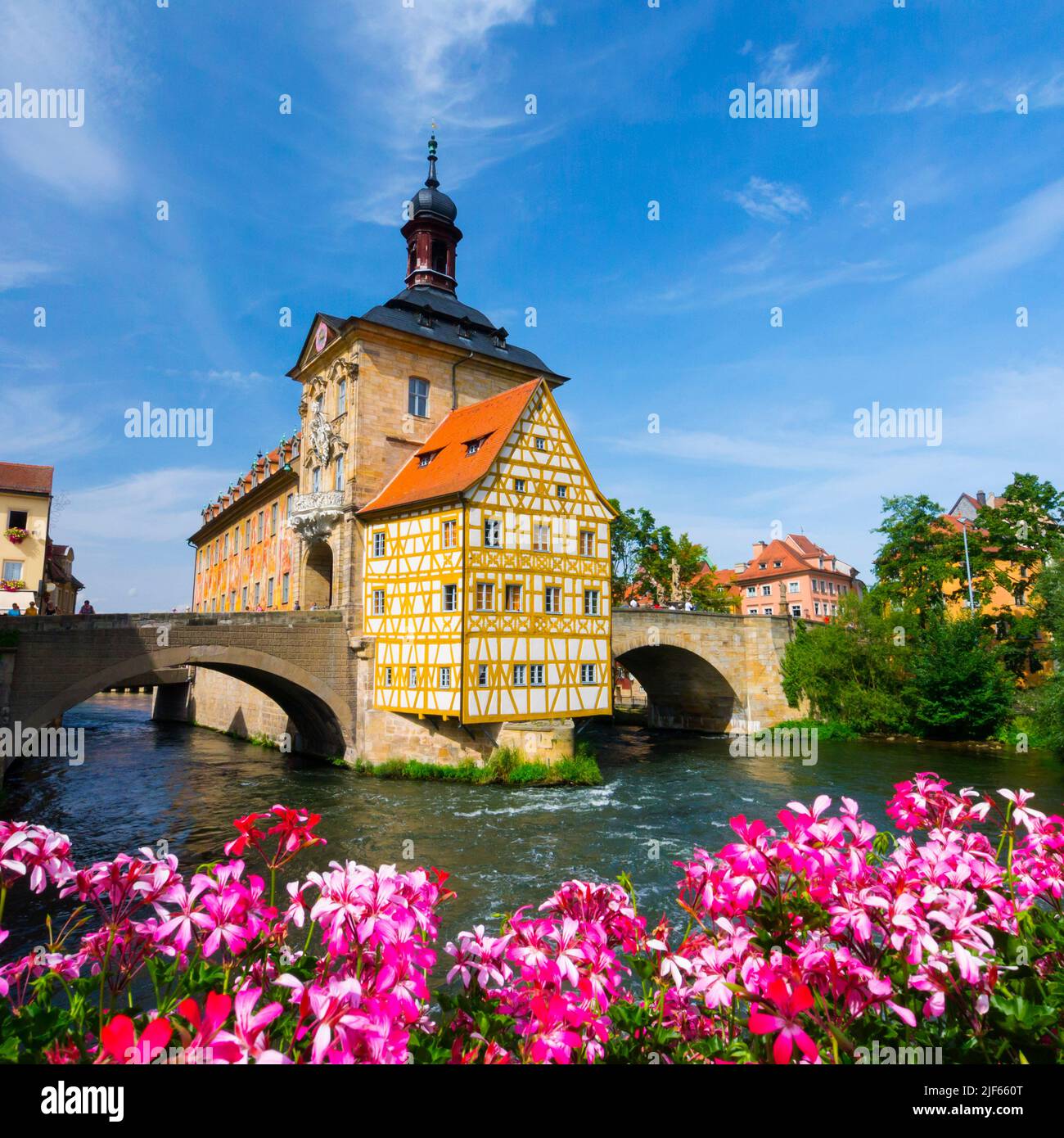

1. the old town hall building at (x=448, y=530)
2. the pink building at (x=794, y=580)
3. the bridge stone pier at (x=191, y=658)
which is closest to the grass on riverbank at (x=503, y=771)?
the old town hall building at (x=448, y=530)

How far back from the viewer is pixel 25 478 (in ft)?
117

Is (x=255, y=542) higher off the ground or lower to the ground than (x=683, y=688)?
higher

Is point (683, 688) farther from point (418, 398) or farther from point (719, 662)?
point (418, 398)

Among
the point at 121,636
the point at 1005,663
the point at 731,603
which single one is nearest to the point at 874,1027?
the point at 121,636

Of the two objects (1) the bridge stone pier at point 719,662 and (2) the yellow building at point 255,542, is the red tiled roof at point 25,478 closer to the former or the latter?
(2) the yellow building at point 255,542

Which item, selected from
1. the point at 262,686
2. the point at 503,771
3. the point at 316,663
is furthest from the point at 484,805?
the point at 262,686

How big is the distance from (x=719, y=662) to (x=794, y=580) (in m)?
32.1

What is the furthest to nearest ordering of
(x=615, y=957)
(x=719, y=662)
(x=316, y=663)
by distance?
1. (x=719, y=662)
2. (x=316, y=663)
3. (x=615, y=957)

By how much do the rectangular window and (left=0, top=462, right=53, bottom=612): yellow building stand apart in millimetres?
20858

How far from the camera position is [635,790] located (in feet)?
69.2

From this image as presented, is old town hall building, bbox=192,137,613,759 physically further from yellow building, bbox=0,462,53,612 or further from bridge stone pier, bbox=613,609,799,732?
yellow building, bbox=0,462,53,612

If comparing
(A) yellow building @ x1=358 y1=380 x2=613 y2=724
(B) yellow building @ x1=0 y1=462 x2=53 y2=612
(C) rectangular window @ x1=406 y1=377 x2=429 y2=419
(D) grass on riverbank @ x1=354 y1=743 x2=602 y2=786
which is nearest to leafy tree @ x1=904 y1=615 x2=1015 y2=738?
(A) yellow building @ x1=358 y1=380 x2=613 y2=724

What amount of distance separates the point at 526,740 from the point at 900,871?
18.9 meters
